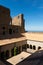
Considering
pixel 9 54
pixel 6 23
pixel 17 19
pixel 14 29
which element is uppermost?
pixel 17 19

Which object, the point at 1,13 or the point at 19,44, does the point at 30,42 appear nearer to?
the point at 19,44

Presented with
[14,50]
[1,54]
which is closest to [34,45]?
[14,50]

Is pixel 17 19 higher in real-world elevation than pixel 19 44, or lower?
higher

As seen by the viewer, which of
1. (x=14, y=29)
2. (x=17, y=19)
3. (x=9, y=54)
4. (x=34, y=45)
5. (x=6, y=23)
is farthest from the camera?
(x=17, y=19)

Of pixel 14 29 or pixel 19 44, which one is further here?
pixel 14 29

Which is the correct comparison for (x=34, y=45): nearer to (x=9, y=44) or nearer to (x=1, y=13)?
(x=9, y=44)

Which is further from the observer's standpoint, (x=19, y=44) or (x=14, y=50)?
(x=19, y=44)

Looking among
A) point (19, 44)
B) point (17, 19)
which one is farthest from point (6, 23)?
point (17, 19)

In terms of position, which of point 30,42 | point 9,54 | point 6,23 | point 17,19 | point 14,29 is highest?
point 17,19

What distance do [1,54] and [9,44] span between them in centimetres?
181

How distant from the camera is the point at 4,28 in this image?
1511 centimetres

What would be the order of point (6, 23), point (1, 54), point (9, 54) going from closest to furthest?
point (1, 54)
point (9, 54)
point (6, 23)

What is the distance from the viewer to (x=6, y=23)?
15.6 metres

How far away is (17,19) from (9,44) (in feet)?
48.8
